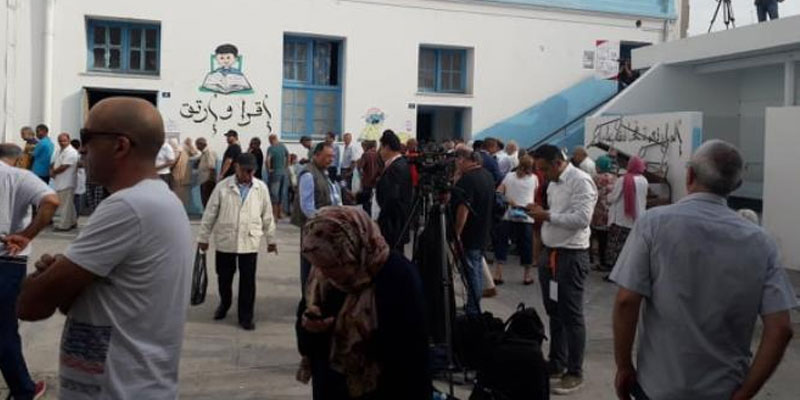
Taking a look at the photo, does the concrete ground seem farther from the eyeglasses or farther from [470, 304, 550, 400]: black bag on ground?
the eyeglasses

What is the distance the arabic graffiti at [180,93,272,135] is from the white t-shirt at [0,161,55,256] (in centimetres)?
1268

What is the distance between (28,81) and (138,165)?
15.4 m

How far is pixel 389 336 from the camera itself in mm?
2822

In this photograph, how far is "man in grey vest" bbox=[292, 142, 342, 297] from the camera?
7500mm

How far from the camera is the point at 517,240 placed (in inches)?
425

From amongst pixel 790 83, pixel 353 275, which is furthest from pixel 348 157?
pixel 353 275

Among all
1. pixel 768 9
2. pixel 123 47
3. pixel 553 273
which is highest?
pixel 768 9

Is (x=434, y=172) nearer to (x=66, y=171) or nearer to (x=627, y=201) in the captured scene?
(x=627, y=201)

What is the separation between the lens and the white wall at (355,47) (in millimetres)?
16516

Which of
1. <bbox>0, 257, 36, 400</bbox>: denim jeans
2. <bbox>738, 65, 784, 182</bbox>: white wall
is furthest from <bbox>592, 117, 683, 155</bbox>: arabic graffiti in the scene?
<bbox>0, 257, 36, 400</bbox>: denim jeans

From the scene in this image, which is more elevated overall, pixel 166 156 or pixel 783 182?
pixel 166 156

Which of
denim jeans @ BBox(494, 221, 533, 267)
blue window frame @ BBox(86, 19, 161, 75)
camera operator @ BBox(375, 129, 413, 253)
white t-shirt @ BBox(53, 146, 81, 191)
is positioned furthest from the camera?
blue window frame @ BBox(86, 19, 161, 75)

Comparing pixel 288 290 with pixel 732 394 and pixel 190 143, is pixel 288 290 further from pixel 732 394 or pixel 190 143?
pixel 190 143

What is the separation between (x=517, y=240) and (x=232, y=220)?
459 centimetres
